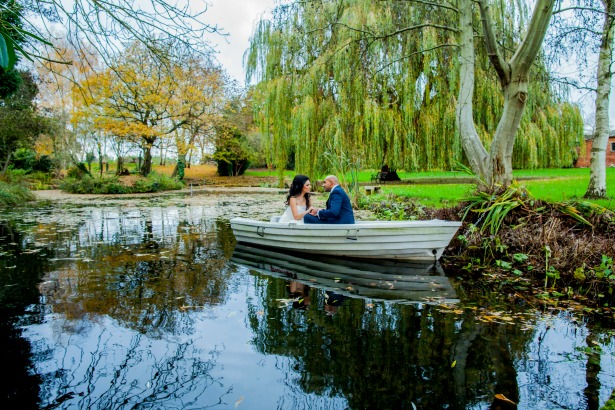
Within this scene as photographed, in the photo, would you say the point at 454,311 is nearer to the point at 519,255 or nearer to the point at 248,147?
the point at 519,255

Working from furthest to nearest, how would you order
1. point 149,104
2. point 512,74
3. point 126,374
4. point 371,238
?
1. point 149,104
2. point 512,74
3. point 371,238
4. point 126,374

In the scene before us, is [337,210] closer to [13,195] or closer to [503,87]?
[503,87]

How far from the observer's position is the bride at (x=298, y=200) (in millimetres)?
7600

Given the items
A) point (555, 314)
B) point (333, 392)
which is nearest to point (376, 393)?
point (333, 392)

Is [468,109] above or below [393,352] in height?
above

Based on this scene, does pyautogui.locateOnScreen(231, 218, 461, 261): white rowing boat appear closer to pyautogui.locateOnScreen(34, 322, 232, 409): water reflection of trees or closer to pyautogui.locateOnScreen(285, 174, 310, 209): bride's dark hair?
pyautogui.locateOnScreen(285, 174, 310, 209): bride's dark hair

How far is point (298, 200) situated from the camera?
7.82 m

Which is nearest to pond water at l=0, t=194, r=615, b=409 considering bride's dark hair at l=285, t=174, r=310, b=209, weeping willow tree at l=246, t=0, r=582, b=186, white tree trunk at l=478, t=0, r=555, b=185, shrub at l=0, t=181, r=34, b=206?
bride's dark hair at l=285, t=174, r=310, b=209

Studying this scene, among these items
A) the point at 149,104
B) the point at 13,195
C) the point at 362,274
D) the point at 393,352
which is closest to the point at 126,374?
the point at 393,352

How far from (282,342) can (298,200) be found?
421 cm

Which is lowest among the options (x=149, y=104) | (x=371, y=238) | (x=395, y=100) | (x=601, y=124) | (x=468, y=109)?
(x=371, y=238)

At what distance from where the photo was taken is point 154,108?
89.2 ft

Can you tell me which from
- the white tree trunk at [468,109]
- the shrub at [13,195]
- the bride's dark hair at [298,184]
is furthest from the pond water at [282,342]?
the shrub at [13,195]

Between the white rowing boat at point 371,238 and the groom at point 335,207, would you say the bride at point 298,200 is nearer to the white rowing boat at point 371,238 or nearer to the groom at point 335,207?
the white rowing boat at point 371,238
